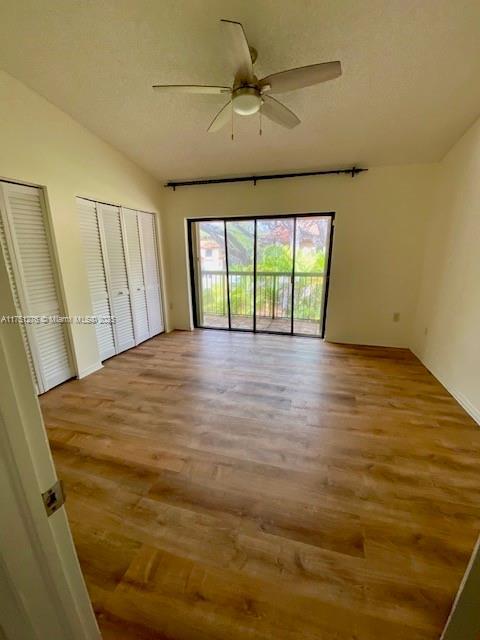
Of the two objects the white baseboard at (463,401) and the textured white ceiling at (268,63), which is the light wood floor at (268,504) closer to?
the white baseboard at (463,401)

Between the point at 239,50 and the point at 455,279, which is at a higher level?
the point at 239,50

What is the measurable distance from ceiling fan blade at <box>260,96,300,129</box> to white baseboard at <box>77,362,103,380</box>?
10.3 feet

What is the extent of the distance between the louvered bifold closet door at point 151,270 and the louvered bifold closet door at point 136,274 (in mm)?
86

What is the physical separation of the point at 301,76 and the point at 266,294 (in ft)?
10.3

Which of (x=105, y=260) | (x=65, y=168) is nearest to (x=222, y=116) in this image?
(x=65, y=168)

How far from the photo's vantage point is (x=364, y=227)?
3586 millimetres

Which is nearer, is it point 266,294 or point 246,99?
point 246,99

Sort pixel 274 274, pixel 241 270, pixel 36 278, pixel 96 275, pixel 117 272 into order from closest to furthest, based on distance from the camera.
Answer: pixel 36 278 < pixel 96 275 < pixel 117 272 < pixel 274 274 < pixel 241 270

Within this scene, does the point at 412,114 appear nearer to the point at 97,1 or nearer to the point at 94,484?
the point at 97,1

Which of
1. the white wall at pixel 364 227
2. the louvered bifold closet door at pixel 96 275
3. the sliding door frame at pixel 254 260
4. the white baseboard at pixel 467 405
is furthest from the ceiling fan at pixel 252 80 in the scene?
the white baseboard at pixel 467 405

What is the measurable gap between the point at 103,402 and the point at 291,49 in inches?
130

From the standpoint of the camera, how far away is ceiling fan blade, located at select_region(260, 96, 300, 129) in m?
1.93

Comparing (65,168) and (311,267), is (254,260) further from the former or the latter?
(65,168)

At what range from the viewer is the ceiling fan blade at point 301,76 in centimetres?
156
